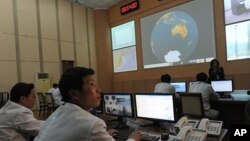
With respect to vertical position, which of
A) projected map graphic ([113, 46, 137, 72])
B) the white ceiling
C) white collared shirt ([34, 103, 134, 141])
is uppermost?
the white ceiling

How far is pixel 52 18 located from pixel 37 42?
1.12m

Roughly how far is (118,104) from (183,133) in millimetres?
1296

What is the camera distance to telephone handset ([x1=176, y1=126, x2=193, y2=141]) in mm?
1740

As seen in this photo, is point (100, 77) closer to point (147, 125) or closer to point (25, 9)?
point (25, 9)

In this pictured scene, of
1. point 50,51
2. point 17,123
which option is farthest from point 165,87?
point 50,51

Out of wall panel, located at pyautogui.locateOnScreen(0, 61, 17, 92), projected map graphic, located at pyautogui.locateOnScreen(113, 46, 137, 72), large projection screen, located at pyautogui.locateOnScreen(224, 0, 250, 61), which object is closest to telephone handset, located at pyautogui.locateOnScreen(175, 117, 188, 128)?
large projection screen, located at pyautogui.locateOnScreen(224, 0, 250, 61)

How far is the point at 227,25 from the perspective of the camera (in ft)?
21.7

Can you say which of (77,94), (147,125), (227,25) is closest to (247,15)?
(227,25)

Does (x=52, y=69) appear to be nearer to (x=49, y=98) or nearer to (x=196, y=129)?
(x=49, y=98)

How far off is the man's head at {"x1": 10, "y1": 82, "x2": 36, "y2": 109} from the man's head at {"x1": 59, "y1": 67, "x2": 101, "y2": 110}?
43.2 inches

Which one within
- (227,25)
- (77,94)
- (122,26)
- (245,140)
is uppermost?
(122,26)

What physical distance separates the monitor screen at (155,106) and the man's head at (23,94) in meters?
1.07

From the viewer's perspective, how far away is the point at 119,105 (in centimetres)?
296

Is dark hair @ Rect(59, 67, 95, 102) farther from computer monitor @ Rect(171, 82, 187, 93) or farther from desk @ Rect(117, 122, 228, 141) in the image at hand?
computer monitor @ Rect(171, 82, 187, 93)
